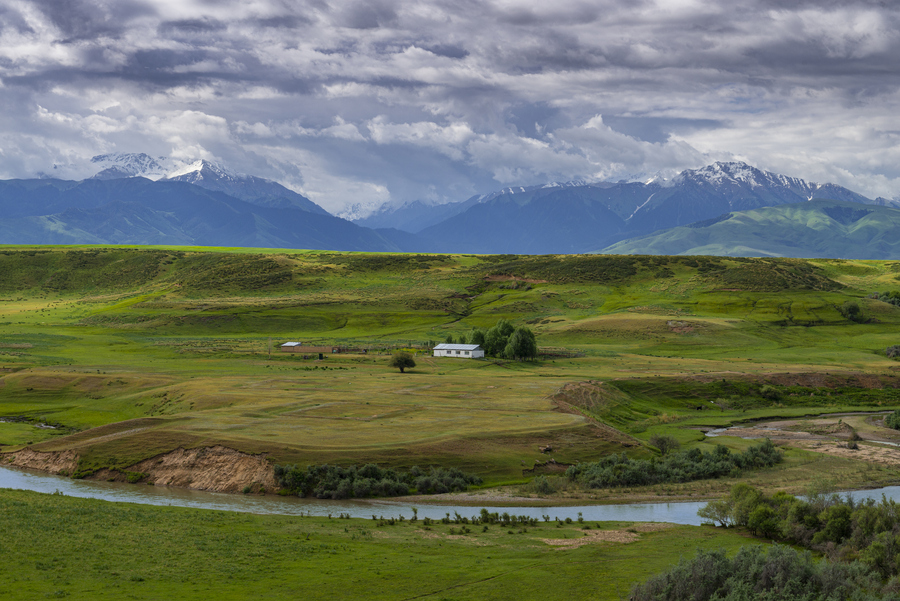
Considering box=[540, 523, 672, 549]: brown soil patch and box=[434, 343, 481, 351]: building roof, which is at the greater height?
box=[434, 343, 481, 351]: building roof

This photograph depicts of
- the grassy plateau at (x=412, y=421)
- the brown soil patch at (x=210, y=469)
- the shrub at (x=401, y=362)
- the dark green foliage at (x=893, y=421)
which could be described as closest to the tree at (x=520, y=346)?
the grassy plateau at (x=412, y=421)

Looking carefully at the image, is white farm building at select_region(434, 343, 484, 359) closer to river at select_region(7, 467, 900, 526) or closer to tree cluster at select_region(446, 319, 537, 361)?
tree cluster at select_region(446, 319, 537, 361)

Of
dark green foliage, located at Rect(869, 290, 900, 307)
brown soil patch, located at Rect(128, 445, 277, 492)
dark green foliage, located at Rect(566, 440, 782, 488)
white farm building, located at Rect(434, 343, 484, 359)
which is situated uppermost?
dark green foliage, located at Rect(869, 290, 900, 307)

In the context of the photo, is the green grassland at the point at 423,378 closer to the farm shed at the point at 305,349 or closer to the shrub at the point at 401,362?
the shrub at the point at 401,362

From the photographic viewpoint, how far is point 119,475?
206 feet

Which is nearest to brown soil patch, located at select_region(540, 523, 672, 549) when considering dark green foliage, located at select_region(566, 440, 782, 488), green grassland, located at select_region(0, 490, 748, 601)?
green grassland, located at select_region(0, 490, 748, 601)

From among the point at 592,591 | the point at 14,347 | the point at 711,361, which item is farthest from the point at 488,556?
the point at 14,347

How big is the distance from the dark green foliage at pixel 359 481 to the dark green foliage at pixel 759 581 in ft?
90.2

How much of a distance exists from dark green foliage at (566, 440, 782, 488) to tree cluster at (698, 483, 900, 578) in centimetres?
1133

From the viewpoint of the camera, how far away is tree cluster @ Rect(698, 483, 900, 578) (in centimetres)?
3894

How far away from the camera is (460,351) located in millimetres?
129000

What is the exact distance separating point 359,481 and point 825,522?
1273 inches

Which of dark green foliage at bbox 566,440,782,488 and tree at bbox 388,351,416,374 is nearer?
dark green foliage at bbox 566,440,782,488

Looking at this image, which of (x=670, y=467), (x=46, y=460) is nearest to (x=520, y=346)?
(x=670, y=467)
